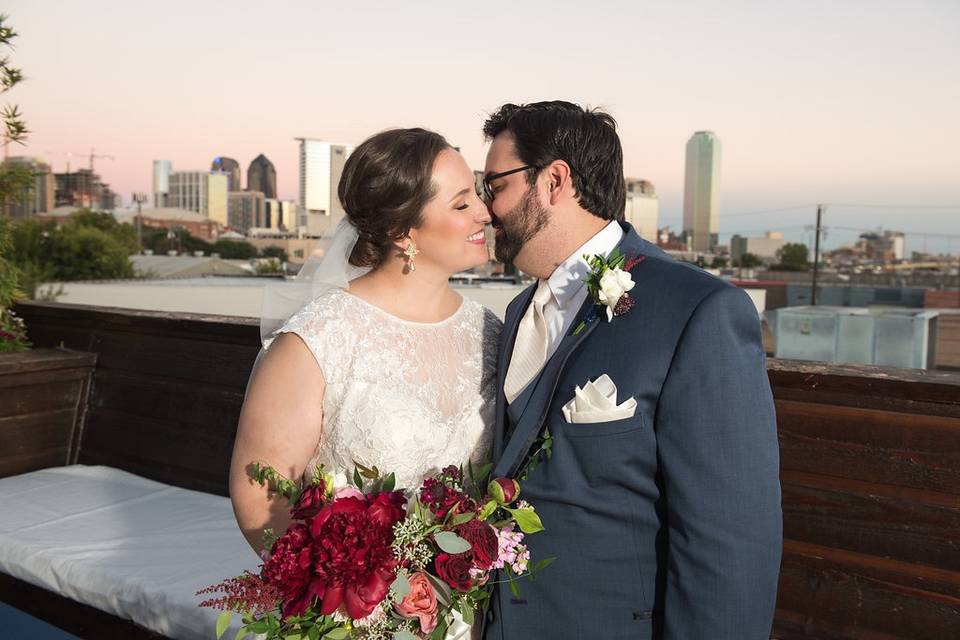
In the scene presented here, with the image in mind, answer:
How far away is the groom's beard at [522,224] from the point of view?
6.94 ft

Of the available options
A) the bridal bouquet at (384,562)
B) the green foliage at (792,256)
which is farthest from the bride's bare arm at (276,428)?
the green foliage at (792,256)

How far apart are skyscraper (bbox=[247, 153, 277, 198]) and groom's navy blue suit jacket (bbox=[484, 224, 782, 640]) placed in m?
159

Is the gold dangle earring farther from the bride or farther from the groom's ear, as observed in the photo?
the groom's ear

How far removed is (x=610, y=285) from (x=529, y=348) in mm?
350

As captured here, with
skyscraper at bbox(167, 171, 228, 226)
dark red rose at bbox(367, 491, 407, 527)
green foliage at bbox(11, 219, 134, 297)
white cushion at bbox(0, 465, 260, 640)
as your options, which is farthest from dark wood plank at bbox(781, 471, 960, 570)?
skyscraper at bbox(167, 171, 228, 226)

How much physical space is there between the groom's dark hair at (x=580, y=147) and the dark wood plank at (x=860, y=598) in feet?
4.23

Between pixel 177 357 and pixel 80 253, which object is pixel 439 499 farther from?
pixel 80 253

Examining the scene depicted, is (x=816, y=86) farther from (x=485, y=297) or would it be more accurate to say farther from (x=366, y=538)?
(x=366, y=538)

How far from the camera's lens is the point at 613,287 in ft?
5.70

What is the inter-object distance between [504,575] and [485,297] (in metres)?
22.0

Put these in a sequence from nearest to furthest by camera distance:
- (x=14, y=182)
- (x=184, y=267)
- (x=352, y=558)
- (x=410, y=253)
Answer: (x=352, y=558) < (x=410, y=253) < (x=14, y=182) < (x=184, y=267)

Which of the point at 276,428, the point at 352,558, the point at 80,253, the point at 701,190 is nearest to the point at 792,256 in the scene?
the point at 701,190

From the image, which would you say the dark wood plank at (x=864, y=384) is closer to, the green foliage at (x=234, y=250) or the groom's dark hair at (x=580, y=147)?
the groom's dark hair at (x=580, y=147)

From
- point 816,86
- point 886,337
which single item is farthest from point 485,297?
point 816,86
